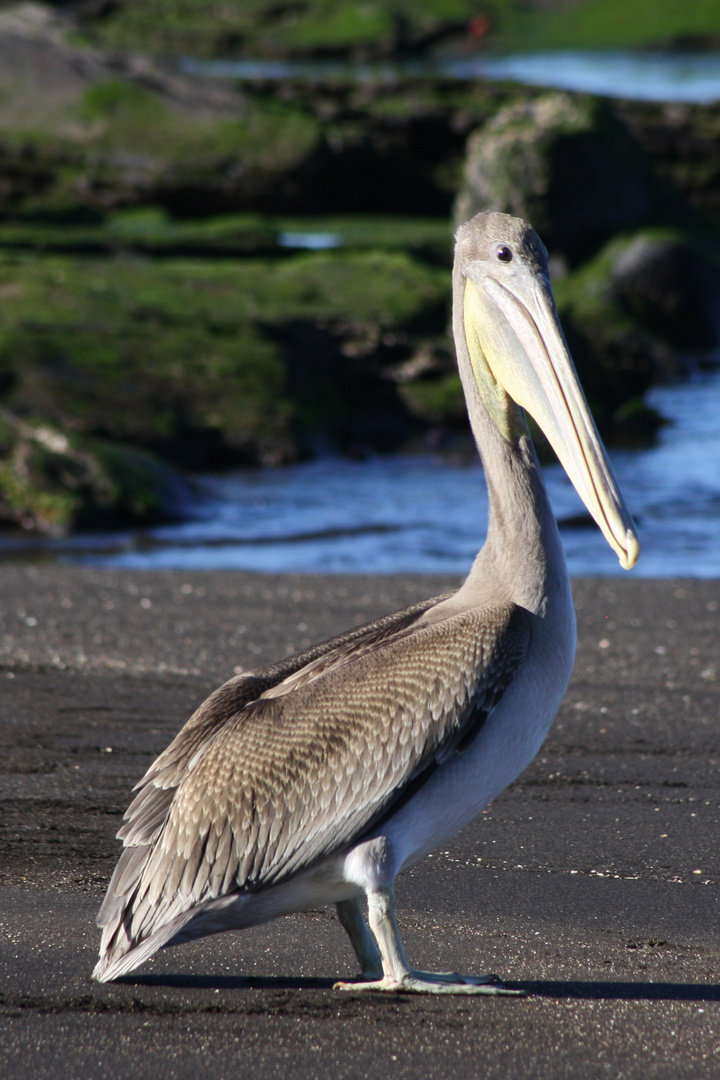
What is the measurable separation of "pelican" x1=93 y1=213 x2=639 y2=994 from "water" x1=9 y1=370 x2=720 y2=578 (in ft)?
16.4

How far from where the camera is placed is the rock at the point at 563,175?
16.8 m

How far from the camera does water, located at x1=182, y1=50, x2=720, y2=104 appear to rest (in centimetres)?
4184

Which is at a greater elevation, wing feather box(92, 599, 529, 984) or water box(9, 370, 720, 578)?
wing feather box(92, 599, 529, 984)

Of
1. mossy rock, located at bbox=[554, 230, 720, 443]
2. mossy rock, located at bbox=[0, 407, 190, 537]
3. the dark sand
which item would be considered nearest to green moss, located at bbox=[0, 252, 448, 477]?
mossy rock, located at bbox=[0, 407, 190, 537]

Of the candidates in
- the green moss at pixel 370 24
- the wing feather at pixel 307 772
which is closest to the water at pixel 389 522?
the wing feather at pixel 307 772

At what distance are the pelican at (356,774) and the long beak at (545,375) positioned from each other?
0.03 ft

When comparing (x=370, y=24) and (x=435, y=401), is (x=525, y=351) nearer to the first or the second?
(x=435, y=401)

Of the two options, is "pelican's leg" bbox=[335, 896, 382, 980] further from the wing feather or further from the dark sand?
the wing feather

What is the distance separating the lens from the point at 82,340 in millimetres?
11516

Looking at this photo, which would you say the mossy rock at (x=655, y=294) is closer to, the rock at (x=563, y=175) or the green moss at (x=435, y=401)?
the rock at (x=563, y=175)

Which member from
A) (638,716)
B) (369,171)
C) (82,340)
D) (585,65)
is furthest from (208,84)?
A: (585,65)

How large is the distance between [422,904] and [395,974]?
2.21 feet

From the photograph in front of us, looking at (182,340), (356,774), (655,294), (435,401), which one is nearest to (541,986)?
(356,774)

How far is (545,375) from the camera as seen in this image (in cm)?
336
